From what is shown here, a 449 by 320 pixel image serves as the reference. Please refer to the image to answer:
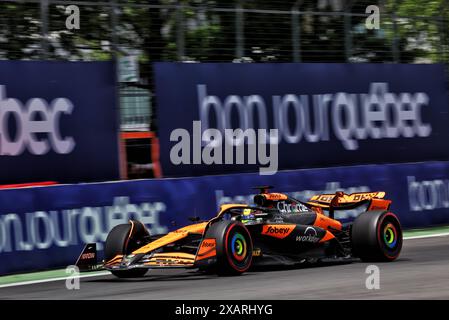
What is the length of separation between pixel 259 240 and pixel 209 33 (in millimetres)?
5982

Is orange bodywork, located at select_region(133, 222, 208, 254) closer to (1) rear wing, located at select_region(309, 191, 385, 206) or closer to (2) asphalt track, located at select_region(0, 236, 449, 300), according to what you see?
(2) asphalt track, located at select_region(0, 236, 449, 300)

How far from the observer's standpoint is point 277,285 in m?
9.70

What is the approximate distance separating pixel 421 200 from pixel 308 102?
2.65m

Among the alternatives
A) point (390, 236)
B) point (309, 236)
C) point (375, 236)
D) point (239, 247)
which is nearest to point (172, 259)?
point (239, 247)

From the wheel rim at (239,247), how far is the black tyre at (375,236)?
159 cm

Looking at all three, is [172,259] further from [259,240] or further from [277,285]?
[277,285]

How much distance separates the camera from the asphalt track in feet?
29.2

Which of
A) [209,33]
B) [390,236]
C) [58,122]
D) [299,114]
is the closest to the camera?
[390,236]

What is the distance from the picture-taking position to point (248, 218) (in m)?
11.3

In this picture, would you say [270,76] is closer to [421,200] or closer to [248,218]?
[421,200]

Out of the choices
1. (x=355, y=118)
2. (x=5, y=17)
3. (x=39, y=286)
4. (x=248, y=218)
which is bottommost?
(x=39, y=286)

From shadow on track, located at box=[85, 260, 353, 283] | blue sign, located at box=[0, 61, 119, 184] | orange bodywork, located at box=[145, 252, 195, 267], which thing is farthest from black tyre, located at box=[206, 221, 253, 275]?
blue sign, located at box=[0, 61, 119, 184]

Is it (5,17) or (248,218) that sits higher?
(5,17)
